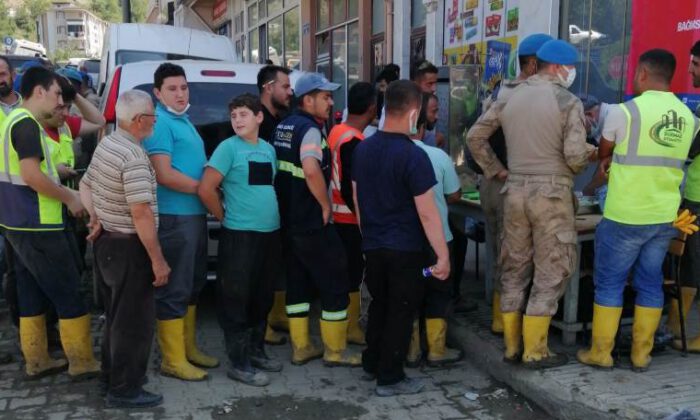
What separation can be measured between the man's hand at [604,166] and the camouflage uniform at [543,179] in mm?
295

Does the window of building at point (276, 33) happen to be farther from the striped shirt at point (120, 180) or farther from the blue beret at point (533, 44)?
the striped shirt at point (120, 180)

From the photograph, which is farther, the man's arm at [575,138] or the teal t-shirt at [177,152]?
the teal t-shirt at [177,152]

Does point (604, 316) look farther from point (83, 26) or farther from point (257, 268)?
point (83, 26)

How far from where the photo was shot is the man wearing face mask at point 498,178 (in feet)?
14.5

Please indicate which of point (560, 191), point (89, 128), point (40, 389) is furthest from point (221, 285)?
point (560, 191)

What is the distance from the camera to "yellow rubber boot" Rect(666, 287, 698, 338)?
15.2ft

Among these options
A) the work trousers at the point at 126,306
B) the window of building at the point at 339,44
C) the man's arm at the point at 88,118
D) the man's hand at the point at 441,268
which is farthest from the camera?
the window of building at the point at 339,44

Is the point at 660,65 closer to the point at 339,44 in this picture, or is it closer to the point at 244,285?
the point at 244,285

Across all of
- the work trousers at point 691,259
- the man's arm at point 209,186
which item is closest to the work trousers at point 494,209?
the work trousers at point 691,259

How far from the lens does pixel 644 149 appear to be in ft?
12.8

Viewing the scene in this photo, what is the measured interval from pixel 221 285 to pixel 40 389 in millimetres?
1277

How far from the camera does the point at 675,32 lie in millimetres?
5801

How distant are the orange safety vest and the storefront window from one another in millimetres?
3526

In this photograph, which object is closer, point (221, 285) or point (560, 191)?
point (560, 191)
